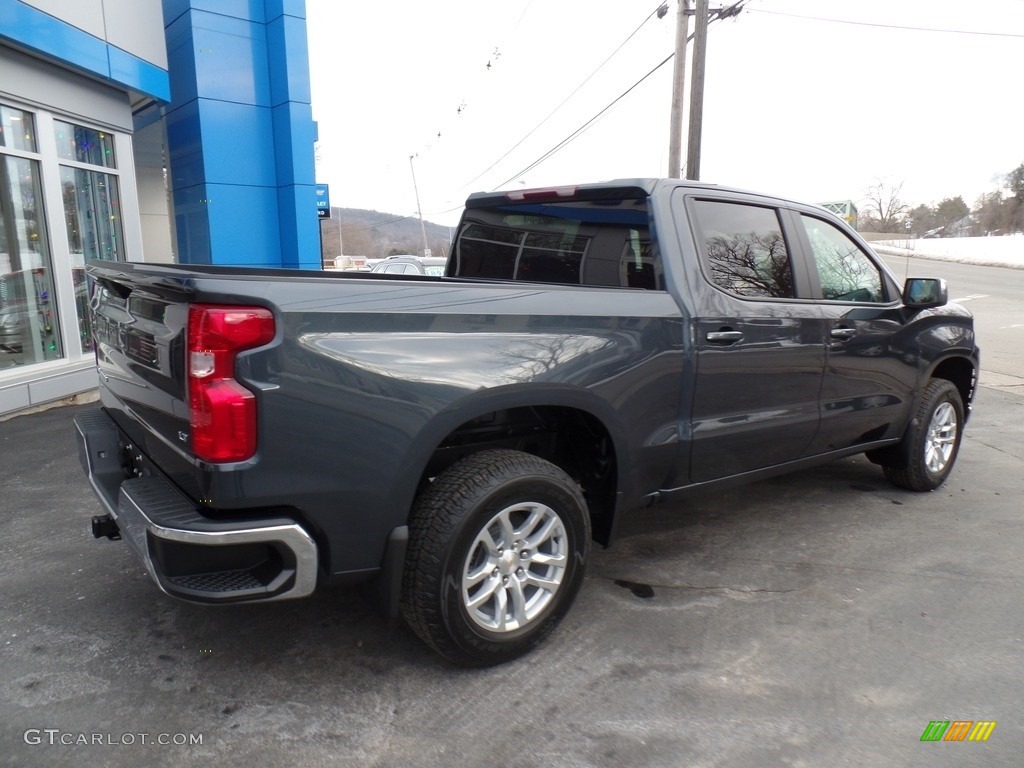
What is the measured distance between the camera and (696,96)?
45.4 ft

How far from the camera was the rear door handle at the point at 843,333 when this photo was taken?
12.9 ft

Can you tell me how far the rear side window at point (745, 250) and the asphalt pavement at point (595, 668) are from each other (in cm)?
145

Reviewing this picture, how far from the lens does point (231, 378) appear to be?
7.09 feet

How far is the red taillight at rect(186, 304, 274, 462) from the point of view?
84.4 inches

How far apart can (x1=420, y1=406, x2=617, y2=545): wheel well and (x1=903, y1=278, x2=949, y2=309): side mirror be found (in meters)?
2.50

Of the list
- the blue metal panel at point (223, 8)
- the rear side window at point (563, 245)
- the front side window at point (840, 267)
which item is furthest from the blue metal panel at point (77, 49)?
the front side window at point (840, 267)

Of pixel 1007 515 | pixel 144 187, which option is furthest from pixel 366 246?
pixel 1007 515

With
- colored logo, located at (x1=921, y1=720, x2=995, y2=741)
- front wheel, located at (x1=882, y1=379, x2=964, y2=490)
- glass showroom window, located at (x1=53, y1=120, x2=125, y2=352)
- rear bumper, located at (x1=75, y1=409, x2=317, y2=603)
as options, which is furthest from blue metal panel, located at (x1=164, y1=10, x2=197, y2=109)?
colored logo, located at (x1=921, y1=720, x2=995, y2=741)

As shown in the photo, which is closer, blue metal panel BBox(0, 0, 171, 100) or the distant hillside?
blue metal panel BBox(0, 0, 171, 100)

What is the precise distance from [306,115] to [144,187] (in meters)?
6.70

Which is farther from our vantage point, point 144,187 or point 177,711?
point 144,187

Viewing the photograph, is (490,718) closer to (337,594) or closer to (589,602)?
(589,602)

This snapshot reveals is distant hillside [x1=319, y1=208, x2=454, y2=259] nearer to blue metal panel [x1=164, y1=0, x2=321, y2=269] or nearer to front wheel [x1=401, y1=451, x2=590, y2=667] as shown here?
blue metal panel [x1=164, y1=0, x2=321, y2=269]

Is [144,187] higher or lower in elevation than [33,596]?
higher
